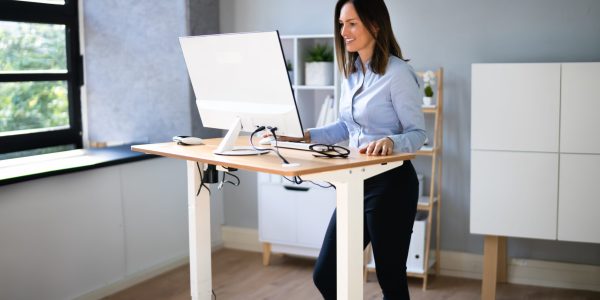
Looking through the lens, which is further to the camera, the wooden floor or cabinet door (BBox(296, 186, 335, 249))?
cabinet door (BBox(296, 186, 335, 249))

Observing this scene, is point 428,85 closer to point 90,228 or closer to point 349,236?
point 349,236

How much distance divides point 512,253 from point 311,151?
79.7 inches

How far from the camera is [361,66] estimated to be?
2.65 metres

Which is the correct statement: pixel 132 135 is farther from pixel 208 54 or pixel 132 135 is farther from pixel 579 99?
pixel 579 99

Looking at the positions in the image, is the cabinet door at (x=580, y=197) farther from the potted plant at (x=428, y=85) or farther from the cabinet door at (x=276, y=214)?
the cabinet door at (x=276, y=214)

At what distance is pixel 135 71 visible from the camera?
178 inches

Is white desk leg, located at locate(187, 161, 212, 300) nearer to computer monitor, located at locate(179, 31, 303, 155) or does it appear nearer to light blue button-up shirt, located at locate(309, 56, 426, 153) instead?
computer monitor, located at locate(179, 31, 303, 155)

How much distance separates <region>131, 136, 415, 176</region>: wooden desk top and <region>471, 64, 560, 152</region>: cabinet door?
1.28 meters

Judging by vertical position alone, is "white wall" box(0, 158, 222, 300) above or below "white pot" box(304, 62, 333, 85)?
below

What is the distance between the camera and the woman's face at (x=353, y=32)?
2541 millimetres

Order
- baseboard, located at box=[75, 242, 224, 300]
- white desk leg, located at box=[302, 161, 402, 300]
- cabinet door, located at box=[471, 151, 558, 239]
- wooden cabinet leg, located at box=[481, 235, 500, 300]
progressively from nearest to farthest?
white desk leg, located at box=[302, 161, 402, 300], cabinet door, located at box=[471, 151, 558, 239], wooden cabinet leg, located at box=[481, 235, 500, 300], baseboard, located at box=[75, 242, 224, 300]

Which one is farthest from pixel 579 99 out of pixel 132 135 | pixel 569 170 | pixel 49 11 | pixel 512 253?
pixel 49 11

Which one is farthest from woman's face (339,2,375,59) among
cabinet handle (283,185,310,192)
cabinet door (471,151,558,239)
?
cabinet handle (283,185,310,192)

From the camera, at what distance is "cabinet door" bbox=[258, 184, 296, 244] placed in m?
4.39
